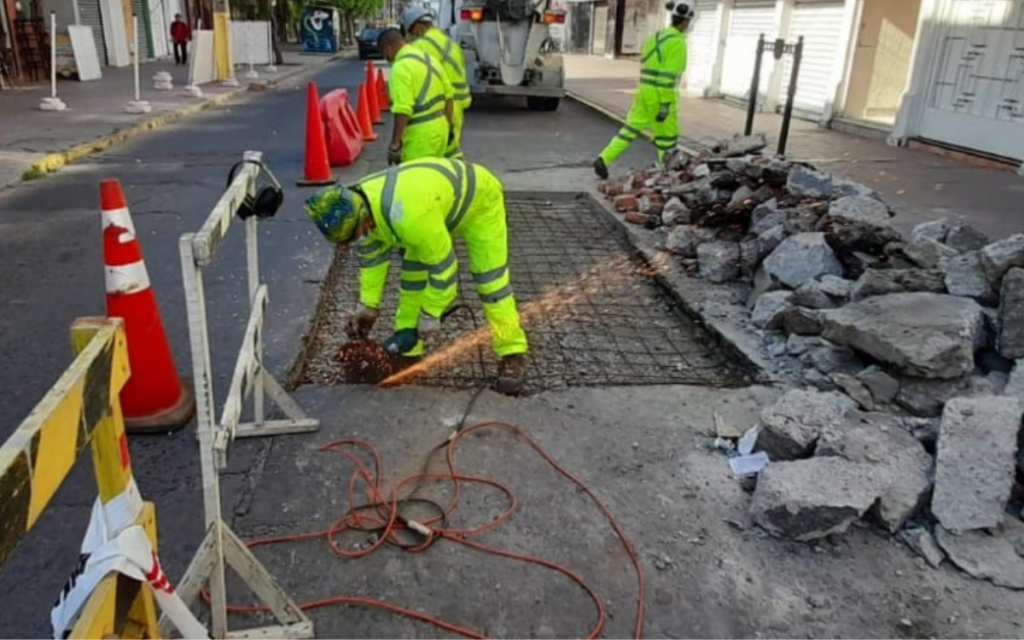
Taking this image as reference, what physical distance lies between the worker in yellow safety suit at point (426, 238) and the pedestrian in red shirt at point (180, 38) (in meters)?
23.7

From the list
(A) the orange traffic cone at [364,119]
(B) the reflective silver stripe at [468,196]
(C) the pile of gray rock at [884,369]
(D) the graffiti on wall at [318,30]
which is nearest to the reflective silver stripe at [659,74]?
(C) the pile of gray rock at [884,369]

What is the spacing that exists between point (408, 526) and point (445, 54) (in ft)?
14.1

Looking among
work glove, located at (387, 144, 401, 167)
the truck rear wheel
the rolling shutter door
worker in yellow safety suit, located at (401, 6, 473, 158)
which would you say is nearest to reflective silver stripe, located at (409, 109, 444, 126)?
work glove, located at (387, 144, 401, 167)

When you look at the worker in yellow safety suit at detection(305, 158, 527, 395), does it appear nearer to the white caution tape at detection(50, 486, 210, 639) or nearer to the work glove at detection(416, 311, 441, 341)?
the work glove at detection(416, 311, 441, 341)

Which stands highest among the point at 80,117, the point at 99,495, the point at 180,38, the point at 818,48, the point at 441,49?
the point at 818,48

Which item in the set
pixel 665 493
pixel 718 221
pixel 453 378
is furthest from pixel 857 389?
pixel 718 221

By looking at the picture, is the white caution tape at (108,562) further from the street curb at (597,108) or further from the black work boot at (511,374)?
the street curb at (597,108)

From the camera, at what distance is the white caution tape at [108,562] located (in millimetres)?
1293

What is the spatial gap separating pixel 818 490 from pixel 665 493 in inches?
22.4

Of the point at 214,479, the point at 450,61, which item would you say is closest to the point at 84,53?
the point at 450,61

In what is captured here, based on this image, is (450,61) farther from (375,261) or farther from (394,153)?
(375,261)

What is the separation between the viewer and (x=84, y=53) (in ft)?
56.9

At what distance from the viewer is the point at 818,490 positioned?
2570mm

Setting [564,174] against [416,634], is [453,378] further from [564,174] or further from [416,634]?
[564,174]
